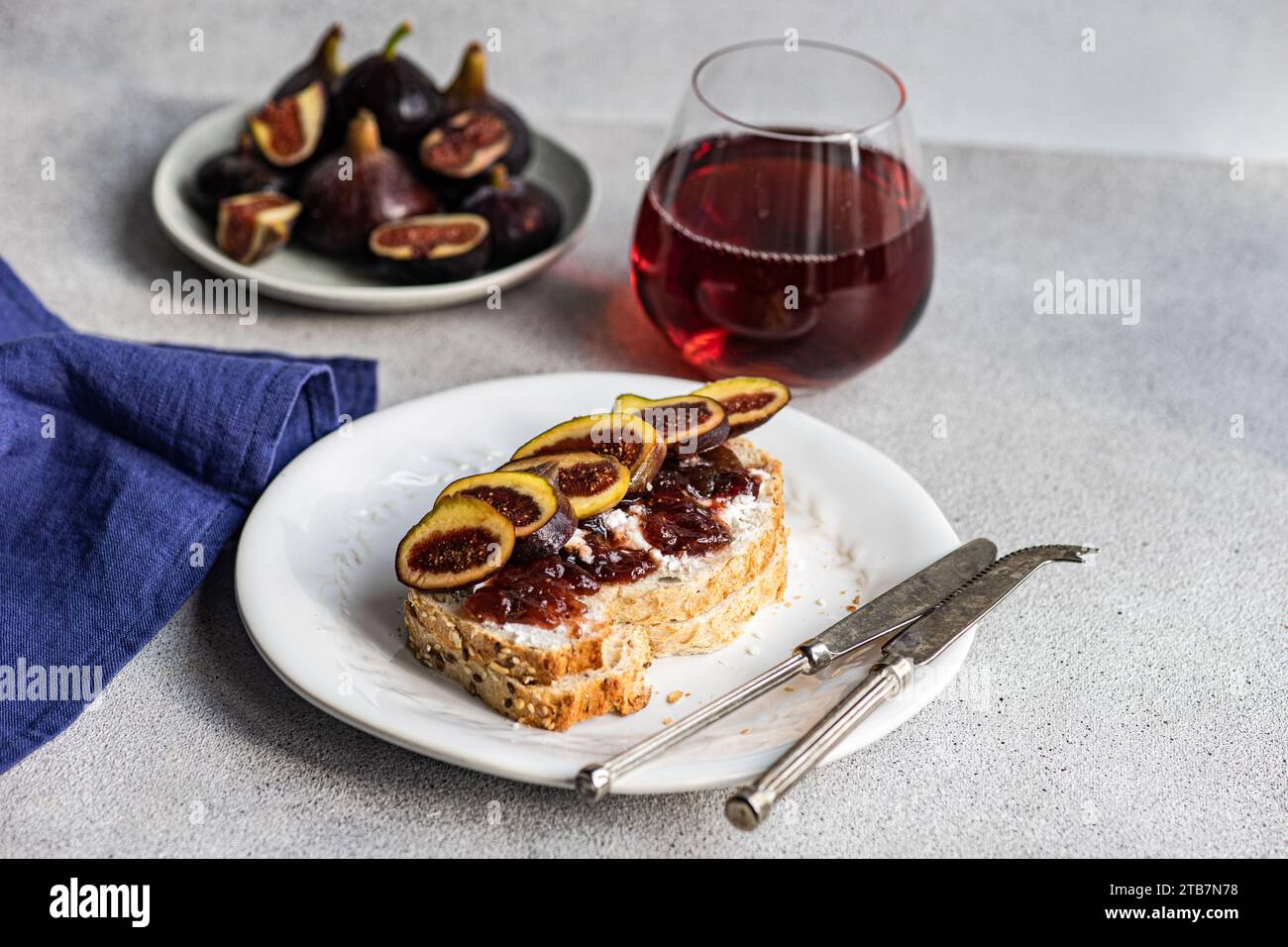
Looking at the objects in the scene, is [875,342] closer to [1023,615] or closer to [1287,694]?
[1023,615]

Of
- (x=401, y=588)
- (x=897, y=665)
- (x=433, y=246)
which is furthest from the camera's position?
(x=433, y=246)

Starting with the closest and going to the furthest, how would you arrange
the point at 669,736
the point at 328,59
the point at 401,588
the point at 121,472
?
the point at 669,736 < the point at 401,588 < the point at 121,472 < the point at 328,59

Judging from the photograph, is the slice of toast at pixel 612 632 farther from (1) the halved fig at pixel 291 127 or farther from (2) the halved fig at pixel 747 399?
(1) the halved fig at pixel 291 127

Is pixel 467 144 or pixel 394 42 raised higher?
pixel 394 42

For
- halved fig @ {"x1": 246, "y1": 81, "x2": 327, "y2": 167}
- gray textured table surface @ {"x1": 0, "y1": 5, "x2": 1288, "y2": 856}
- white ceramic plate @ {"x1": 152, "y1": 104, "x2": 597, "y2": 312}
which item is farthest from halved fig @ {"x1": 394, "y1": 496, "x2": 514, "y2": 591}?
halved fig @ {"x1": 246, "y1": 81, "x2": 327, "y2": 167}

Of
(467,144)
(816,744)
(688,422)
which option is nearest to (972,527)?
(688,422)

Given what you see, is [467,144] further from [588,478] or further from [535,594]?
[535,594]

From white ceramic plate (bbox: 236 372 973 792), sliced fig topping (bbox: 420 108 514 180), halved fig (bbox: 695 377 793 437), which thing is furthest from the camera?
sliced fig topping (bbox: 420 108 514 180)

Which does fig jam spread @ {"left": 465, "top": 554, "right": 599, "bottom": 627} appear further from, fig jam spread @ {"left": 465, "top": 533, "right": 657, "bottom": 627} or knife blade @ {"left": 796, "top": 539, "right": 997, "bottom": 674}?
knife blade @ {"left": 796, "top": 539, "right": 997, "bottom": 674}
